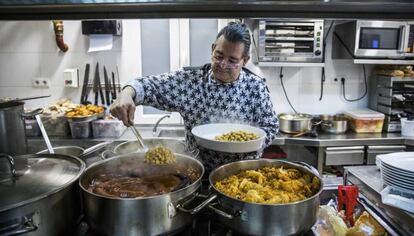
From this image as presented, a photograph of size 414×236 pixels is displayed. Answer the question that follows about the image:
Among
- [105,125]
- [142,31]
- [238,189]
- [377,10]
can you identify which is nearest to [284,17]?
[377,10]

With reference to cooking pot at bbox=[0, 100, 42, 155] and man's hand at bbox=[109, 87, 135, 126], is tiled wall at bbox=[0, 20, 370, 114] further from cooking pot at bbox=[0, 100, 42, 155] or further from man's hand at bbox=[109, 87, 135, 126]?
man's hand at bbox=[109, 87, 135, 126]

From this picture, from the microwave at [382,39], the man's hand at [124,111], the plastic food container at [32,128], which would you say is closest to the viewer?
the man's hand at [124,111]

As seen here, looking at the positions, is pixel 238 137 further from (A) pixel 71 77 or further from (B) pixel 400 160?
(A) pixel 71 77

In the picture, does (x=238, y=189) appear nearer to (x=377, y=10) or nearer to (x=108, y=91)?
(x=377, y=10)

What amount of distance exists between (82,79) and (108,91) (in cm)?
31

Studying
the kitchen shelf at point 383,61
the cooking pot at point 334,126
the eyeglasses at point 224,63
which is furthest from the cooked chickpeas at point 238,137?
the kitchen shelf at point 383,61

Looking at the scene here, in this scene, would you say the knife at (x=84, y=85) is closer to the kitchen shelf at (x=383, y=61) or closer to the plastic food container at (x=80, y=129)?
the plastic food container at (x=80, y=129)

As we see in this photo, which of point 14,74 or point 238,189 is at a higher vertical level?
point 14,74

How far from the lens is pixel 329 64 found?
3.39 meters

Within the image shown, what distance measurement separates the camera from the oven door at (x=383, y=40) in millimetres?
2943

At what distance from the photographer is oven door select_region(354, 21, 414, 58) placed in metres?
2.94

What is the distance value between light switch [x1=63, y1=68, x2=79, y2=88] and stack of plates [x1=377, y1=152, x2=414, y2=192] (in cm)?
286

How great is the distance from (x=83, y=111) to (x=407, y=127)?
3.01 metres

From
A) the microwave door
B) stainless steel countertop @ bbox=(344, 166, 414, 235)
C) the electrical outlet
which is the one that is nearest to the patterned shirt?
stainless steel countertop @ bbox=(344, 166, 414, 235)
